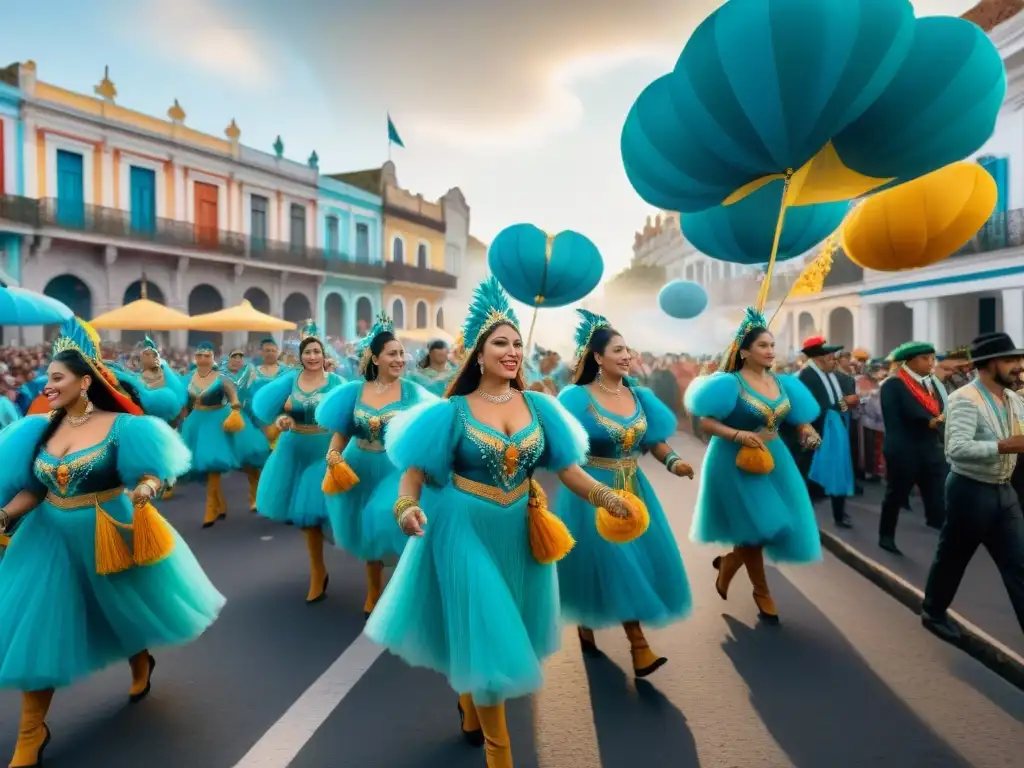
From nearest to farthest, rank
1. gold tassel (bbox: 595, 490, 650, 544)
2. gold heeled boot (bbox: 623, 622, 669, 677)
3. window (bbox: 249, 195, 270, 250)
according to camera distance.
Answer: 1. gold tassel (bbox: 595, 490, 650, 544)
2. gold heeled boot (bbox: 623, 622, 669, 677)
3. window (bbox: 249, 195, 270, 250)

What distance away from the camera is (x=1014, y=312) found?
18.2 m

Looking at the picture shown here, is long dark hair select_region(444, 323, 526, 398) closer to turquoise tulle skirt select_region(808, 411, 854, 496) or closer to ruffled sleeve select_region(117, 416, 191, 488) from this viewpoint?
ruffled sleeve select_region(117, 416, 191, 488)

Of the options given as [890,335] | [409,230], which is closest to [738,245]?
[890,335]

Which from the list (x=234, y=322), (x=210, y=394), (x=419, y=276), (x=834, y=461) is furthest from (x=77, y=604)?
(x=419, y=276)

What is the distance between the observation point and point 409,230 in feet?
133

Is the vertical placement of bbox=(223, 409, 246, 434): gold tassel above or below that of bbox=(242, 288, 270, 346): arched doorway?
below

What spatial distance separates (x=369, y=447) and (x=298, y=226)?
2950cm

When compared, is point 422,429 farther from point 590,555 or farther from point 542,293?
point 542,293

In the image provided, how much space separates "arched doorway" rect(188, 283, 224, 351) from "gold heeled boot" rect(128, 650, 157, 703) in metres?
25.4

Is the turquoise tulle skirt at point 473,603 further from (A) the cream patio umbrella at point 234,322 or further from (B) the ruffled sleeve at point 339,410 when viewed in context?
(A) the cream patio umbrella at point 234,322

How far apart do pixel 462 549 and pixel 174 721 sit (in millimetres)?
1938

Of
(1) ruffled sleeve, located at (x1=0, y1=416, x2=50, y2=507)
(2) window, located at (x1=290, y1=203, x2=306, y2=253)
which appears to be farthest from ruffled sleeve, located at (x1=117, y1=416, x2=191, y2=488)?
(2) window, located at (x1=290, y1=203, x2=306, y2=253)

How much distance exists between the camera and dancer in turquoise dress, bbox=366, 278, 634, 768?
307cm

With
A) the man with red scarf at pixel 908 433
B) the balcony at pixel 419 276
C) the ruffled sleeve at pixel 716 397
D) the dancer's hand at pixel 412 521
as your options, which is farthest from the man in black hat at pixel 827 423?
the balcony at pixel 419 276
